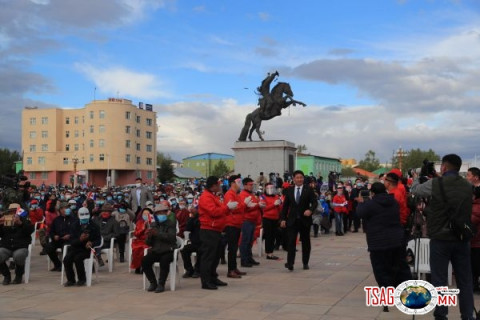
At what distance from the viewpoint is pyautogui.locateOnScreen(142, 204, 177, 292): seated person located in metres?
9.14

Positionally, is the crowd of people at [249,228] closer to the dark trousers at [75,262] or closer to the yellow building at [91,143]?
the dark trousers at [75,262]

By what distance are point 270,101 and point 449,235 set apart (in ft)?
86.0

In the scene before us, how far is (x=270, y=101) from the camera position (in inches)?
1256

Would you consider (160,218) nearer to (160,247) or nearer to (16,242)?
(160,247)

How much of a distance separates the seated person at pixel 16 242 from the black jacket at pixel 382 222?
250 inches

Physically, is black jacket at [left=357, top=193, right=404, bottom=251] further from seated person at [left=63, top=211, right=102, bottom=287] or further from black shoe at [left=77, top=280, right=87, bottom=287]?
black shoe at [left=77, top=280, right=87, bottom=287]

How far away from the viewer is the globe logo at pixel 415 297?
5559 millimetres

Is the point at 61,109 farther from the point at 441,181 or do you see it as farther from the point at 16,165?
the point at 441,181

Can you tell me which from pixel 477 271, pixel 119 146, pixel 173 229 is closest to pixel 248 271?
pixel 173 229

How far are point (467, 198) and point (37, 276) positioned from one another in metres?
8.55

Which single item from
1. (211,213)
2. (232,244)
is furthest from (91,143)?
(211,213)

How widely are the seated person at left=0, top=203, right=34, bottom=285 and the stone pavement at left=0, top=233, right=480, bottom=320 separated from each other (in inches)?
14.4

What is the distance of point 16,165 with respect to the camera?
10162 cm

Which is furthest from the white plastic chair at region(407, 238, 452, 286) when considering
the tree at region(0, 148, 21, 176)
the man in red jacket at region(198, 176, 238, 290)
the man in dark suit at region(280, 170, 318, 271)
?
the tree at region(0, 148, 21, 176)
